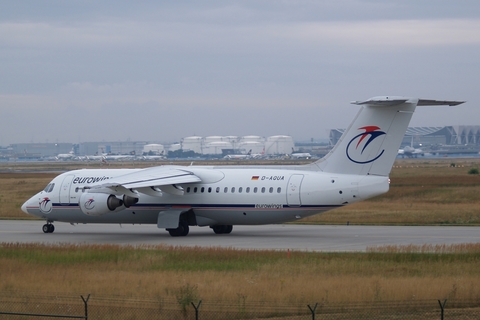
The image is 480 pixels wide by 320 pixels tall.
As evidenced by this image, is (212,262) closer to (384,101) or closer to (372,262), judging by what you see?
(372,262)

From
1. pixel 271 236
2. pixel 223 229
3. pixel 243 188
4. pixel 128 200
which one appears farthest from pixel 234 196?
pixel 128 200

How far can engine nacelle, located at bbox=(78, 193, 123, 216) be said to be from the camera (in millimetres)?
31891

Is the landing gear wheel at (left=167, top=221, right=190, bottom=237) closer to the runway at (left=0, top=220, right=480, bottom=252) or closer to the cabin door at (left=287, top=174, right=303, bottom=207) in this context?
the runway at (left=0, top=220, right=480, bottom=252)

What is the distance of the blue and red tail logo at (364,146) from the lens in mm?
29766

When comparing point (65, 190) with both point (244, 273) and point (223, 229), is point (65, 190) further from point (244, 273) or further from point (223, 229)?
point (244, 273)

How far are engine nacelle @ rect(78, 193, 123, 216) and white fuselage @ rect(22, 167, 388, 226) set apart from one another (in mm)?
1615

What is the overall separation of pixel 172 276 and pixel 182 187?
43.9 feet

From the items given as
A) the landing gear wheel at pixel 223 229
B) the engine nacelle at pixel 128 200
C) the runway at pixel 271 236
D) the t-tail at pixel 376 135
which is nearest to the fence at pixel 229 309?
the runway at pixel 271 236

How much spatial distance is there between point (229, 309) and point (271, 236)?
17.2 metres

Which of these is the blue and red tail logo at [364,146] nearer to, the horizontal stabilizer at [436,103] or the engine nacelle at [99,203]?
the horizontal stabilizer at [436,103]

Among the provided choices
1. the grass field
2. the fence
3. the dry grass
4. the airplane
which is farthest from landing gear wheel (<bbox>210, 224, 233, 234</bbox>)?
the fence

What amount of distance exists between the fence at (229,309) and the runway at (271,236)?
396 inches

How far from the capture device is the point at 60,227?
40938 mm

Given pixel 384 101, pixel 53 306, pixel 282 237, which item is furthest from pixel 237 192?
pixel 53 306
